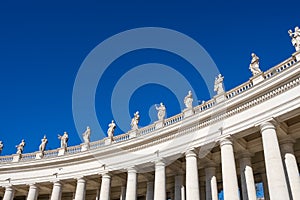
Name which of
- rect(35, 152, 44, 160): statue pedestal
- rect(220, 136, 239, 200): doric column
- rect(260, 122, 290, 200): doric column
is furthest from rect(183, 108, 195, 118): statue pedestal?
rect(35, 152, 44, 160): statue pedestal

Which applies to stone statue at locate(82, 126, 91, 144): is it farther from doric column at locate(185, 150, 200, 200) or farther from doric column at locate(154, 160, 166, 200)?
doric column at locate(185, 150, 200, 200)

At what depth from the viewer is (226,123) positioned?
1542 inches

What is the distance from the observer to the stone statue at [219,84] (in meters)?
43.2

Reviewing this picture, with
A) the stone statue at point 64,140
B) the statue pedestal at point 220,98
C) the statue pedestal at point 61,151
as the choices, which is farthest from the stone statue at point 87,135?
the statue pedestal at point 220,98

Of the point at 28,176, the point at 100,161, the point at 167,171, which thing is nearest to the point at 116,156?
the point at 100,161

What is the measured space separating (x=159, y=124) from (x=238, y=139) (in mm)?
13210

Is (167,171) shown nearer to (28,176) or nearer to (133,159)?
(133,159)

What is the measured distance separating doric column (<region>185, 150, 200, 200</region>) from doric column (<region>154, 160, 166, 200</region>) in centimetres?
411

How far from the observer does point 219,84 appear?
43969 mm

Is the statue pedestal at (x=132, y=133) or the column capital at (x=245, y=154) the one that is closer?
the column capital at (x=245, y=154)

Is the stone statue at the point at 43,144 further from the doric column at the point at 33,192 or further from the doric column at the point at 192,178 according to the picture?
the doric column at the point at 192,178

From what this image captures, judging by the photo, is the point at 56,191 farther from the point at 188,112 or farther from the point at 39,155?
the point at 188,112

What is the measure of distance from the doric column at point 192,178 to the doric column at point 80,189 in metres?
20.8

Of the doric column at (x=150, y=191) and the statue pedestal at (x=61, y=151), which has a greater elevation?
the statue pedestal at (x=61, y=151)
